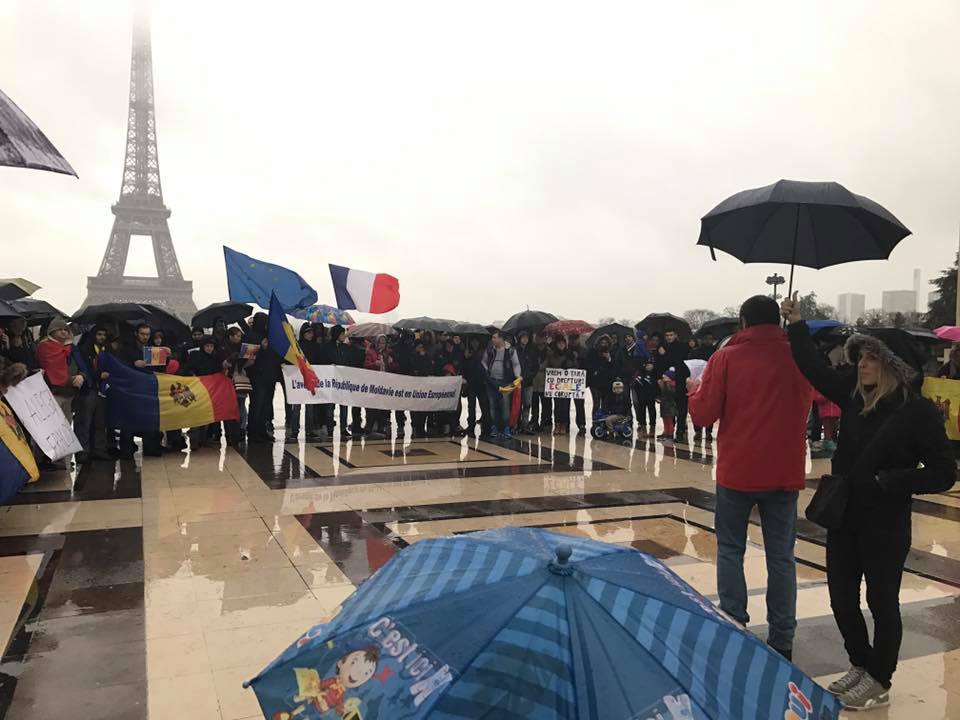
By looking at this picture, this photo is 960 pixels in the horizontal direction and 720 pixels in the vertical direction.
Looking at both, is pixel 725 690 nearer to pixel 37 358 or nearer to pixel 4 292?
pixel 37 358

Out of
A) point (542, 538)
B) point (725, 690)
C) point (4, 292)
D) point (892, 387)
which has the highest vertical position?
point (4, 292)

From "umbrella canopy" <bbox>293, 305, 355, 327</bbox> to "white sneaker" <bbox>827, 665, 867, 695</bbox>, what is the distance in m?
9.80

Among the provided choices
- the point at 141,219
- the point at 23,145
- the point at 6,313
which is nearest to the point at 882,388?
the point at 23,145

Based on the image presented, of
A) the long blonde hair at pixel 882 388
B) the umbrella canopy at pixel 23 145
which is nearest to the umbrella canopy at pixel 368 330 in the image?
the umbrella canopy at pixel 23 145

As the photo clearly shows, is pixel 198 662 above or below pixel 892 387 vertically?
below

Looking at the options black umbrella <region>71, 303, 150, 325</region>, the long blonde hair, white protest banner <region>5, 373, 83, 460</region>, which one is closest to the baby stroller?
black umbrella <region>71, 303, 150, 325</region>

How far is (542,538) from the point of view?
6.23 feet

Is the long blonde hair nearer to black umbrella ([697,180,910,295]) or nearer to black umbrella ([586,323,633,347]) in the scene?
black umbrella ([697,180,910,295])

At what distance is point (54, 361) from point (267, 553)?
16.5 feet

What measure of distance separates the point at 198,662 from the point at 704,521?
4743 millimetres

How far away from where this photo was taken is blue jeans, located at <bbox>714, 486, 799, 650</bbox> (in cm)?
389

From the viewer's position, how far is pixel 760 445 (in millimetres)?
3811

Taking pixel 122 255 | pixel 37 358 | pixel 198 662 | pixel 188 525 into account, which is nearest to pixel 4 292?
pixel 37 358

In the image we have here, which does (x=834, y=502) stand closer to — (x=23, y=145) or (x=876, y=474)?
(x=876, y=474)
